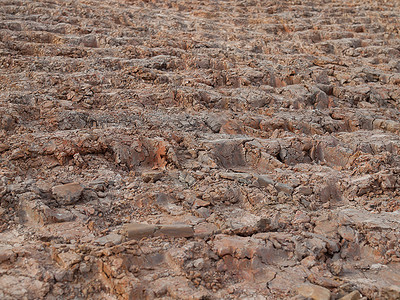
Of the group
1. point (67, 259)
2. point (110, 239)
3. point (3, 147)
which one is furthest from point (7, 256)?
point (3, 147)

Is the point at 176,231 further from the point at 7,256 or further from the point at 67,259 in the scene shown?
the point at 7,256

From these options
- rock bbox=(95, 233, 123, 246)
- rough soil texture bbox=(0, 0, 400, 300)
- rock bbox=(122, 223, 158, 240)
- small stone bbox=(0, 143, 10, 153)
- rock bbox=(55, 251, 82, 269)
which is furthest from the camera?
small stone bbox=(0, 143, 10, 153)

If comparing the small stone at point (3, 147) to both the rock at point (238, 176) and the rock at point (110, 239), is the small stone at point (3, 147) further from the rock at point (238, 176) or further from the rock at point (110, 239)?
the rock at point (238, 176)

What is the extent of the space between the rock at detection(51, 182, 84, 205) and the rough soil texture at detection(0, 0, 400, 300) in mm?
20

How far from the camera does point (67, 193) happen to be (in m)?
5.73

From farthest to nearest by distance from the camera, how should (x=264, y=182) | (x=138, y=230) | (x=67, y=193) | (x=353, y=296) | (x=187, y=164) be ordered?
1. (x=187, y=164)
2. (x=264, y=182)
3. (x=67, y=193)
4. (x=138, y=230)
5. (x=353, y=296)

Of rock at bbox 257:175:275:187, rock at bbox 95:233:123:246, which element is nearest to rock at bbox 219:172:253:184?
rock at bbox 257:175:275:187

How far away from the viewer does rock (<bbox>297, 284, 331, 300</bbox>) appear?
14.0 ft

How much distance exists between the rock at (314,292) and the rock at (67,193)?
3183 mm

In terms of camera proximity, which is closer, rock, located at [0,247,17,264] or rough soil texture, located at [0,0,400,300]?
rock, located at [0,247,17,264]

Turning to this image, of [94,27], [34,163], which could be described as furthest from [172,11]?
[34,163]

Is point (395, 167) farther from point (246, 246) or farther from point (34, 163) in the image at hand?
point (34, 163)

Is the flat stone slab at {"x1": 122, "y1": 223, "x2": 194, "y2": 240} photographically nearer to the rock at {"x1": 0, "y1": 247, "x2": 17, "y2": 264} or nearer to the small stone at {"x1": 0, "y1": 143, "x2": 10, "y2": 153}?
the rock at {"x1": 0, "y1": 247, "x2": 17, "y2": 264}

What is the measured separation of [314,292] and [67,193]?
3476mm
